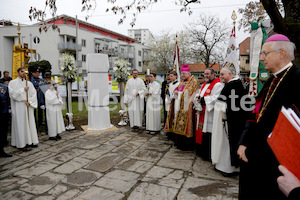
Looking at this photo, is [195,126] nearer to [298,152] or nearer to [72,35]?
[298,152]

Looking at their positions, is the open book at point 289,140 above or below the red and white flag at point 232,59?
below

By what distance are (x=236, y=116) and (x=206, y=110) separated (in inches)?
31.1

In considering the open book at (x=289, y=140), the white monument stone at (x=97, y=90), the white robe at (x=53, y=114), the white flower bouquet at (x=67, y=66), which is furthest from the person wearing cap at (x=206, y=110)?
the white flower bouquet at (x=67, y=66)

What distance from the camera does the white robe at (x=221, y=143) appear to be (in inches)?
151

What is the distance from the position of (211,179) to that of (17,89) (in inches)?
200

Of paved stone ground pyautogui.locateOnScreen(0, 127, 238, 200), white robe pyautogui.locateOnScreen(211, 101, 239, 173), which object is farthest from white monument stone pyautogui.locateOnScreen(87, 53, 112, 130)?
white robe pyautogui.locateOnScreen(211, 101, 239, 173)

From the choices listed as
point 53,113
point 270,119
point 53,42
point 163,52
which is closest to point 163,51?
point 163,52

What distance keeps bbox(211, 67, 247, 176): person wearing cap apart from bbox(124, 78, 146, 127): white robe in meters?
3.96

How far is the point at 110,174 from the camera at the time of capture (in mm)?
3789

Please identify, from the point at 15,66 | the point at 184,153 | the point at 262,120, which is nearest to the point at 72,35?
the point at 15,66

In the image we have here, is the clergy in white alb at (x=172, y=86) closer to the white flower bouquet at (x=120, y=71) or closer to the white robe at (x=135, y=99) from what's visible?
the white robe at (x=135, y=99)

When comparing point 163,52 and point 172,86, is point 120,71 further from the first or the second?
point 163,52

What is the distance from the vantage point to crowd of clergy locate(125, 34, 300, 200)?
1.55m

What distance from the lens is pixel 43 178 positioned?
3.64 metres
